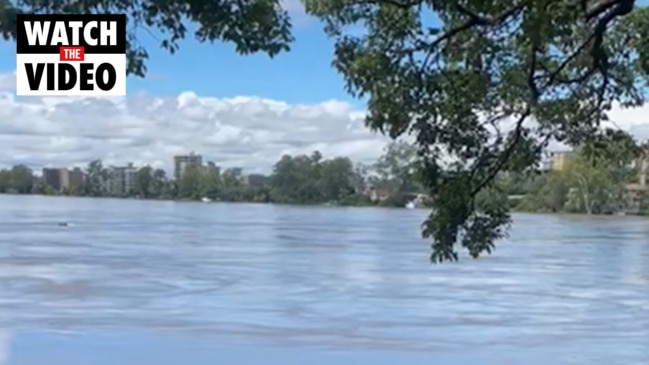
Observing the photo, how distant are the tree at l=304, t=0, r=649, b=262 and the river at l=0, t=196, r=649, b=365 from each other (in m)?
4.01

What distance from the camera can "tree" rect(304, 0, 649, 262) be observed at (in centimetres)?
638

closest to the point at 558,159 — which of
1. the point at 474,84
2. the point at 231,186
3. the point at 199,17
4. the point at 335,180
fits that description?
the point at 474,84

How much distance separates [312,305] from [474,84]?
429 inches

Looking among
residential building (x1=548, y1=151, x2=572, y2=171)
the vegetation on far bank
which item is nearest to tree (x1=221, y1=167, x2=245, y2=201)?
the vegetation on far bank

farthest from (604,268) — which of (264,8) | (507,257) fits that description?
(264,8)

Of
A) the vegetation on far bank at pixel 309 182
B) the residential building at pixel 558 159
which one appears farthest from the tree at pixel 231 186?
the residential building at pixel 558 159

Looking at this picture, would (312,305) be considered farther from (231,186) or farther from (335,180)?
(231,186)

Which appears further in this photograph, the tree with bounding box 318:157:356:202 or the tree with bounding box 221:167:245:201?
the tree with bounding box 221:167:245:201

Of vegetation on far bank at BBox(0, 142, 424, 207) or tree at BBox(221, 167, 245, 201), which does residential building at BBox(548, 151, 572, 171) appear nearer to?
vegetation on far bank at BBox(0, 142, 424, 207)

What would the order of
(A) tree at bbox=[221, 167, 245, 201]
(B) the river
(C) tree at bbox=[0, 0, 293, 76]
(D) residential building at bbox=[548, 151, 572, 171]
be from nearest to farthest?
(C) tree at bbox=[0, 0, 293, 76], (D) residential building at bbox=[548, 151, 572, 171], (B) the river, (A) tree at bbox=[221, 167, 245, 201]

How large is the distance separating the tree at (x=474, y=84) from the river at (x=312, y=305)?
4008 mm

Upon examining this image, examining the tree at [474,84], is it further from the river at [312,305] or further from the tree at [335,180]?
Answer: the tree at [335,180]

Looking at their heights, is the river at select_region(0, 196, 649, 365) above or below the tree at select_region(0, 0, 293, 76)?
below

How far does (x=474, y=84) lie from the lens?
6.50 m
